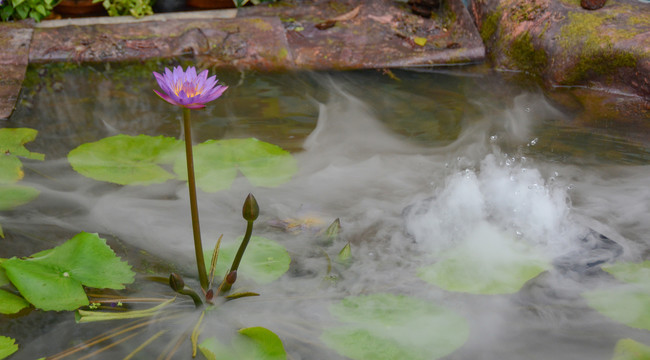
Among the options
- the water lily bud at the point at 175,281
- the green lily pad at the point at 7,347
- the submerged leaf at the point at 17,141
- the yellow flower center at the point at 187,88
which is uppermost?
the yellow flower center at the point at 187,88

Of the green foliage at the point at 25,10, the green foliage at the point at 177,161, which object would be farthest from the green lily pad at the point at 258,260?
the green foliage at the point at 25,10

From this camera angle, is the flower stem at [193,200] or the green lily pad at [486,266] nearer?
the flower stem at [193,200]

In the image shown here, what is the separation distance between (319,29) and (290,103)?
0.68 m

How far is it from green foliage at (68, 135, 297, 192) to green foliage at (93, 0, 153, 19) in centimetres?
130

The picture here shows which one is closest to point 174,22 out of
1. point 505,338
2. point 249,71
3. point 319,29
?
point 249,71

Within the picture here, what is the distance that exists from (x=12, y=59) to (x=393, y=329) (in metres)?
2.39

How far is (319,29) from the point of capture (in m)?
3.06

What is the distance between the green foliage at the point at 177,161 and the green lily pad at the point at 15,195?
0.17 metres

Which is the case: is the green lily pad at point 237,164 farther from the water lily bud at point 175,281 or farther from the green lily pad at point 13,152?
the water lily bud at point 175,281

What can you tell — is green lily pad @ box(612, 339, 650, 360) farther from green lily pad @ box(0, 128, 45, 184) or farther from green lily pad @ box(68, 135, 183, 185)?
green lily pad @ box(0, 128, 45, 184)

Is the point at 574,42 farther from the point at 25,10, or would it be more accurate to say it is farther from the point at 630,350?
the point at 25,10

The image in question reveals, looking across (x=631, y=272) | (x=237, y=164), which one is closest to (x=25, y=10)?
(x=237, y=164)

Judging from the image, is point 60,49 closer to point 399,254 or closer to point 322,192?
point 322,192

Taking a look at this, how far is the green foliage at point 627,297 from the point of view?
1.41 metres
